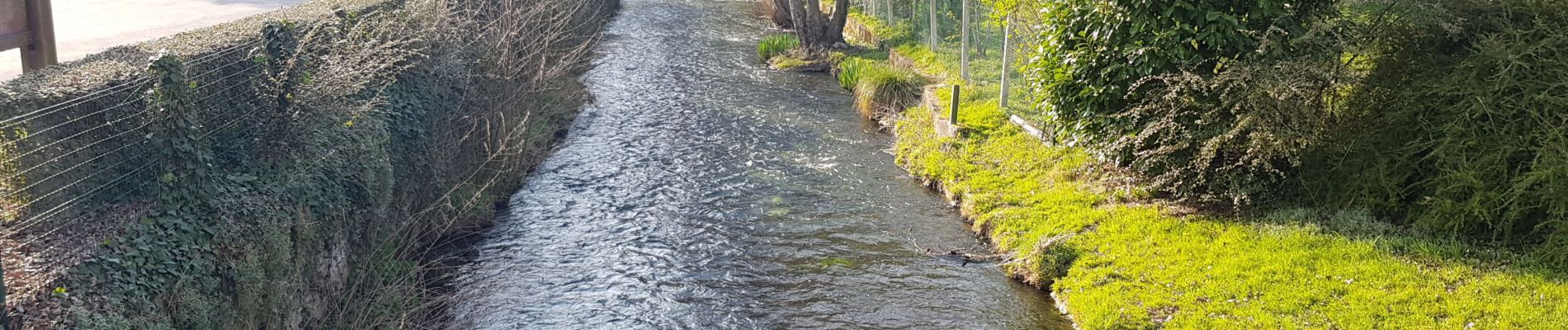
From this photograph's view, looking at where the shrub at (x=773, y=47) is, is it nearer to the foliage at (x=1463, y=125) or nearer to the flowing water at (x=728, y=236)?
the flowing water at (x=728, y=236)

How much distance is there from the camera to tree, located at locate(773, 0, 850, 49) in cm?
2319

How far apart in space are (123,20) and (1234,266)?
1704cm

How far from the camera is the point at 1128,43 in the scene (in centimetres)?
995

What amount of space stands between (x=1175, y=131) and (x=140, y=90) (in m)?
7.87

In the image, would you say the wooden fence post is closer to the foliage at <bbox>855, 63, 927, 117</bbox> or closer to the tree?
the foliage at <bbox>855, 63, 927, 117</bbox>

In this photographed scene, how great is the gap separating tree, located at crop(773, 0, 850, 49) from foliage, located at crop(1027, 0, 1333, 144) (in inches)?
483

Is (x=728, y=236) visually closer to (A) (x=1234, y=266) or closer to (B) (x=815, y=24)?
(A) (x=1234, y=266)

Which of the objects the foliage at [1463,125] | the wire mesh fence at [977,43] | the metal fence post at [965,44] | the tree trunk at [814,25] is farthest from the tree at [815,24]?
the foliage at [1463,125]

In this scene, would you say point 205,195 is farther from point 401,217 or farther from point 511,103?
point 511,103

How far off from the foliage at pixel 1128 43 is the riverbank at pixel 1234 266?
66cm

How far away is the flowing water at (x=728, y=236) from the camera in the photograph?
28.6 ft

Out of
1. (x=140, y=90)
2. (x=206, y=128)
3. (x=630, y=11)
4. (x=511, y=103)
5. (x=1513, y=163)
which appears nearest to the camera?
(x=140, y=90)

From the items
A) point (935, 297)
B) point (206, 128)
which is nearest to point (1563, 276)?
point (935, 297)

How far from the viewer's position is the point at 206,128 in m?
6.68
